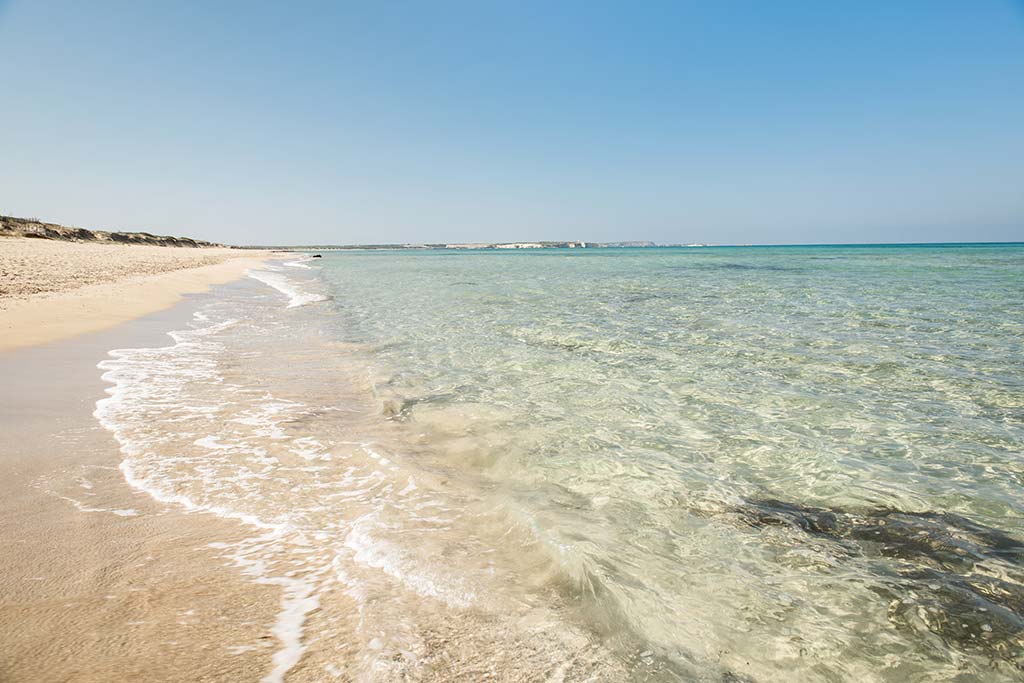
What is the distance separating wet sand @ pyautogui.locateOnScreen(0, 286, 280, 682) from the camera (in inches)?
69.9

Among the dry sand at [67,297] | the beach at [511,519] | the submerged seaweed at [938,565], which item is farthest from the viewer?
the dry sand at [67,297]

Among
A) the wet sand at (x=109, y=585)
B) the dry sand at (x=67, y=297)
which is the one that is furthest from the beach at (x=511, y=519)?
the dry sand at (x=67, y=297)

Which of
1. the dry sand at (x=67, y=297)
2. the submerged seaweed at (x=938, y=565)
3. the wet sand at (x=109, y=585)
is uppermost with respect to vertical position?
the dry sand at (x=67, y=297)

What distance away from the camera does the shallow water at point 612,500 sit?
6.63 feet

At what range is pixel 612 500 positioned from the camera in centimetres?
329

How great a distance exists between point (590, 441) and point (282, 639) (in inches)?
111

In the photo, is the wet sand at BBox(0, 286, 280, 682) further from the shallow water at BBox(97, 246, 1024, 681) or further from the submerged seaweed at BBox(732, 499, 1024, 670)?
the submerged seaweed at BBox(732, 499, 1024, 670)

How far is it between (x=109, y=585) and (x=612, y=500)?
263 centimetres

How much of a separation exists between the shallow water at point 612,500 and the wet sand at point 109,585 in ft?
0.50

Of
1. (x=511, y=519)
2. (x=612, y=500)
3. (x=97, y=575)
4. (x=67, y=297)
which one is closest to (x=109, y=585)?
(x=97, y=575)

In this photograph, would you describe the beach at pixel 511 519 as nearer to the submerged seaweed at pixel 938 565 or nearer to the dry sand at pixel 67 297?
the submerged seaweed at pixel 938 565

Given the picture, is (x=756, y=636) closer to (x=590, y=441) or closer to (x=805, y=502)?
(x=805, y=502)

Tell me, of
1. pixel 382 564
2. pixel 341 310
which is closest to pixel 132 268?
pixel 341 310

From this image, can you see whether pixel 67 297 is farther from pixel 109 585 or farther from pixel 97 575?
pixel 109 585
